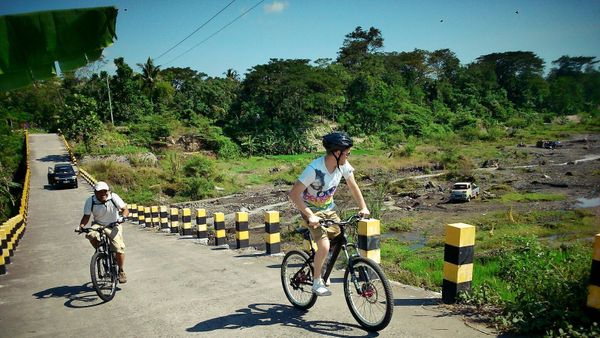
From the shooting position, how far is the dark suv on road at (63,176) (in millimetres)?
26156

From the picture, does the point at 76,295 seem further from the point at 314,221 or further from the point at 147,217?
the point at 147,217

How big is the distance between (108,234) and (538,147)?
6258 cm

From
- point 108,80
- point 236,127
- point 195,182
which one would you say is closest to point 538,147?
point 236,127

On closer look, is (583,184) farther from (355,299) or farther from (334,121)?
(334,121)

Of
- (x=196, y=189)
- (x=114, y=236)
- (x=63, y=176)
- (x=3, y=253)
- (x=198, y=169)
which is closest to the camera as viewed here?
(x=114, y=236)

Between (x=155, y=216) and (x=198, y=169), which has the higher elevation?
(x=198, y=169)

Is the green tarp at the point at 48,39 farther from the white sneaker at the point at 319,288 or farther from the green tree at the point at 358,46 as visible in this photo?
the green tree at the point at 358,46

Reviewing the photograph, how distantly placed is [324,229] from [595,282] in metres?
2.40

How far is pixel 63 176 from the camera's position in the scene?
26234mm

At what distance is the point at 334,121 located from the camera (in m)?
63.0

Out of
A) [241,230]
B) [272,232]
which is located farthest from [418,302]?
[241,230]

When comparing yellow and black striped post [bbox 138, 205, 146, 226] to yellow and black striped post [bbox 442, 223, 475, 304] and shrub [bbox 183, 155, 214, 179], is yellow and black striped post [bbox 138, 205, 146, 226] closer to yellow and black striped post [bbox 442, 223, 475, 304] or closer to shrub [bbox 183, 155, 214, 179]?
yellow and black striped post [bbox 442, 223, 475, 304]

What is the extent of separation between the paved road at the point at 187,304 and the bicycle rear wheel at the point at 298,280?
0.13 m

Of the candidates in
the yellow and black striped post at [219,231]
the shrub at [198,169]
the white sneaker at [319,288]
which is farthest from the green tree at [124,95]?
the white sneaker at [319,288]
